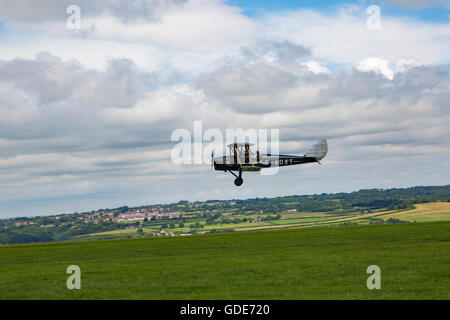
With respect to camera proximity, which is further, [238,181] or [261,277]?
[238,181]

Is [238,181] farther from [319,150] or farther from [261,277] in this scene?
[261,277]

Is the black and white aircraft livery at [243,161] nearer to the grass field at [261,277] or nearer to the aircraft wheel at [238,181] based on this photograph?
the aircraft wheel at [238,181]

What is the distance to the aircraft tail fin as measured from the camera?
216ft

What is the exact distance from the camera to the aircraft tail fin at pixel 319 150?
216ft

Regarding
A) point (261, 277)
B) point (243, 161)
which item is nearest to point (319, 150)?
point (243, 161)

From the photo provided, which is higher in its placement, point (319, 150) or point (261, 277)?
point (319, 150)

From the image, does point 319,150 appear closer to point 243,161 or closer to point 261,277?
point 243,161

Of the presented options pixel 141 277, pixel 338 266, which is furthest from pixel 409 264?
pixel 141 277

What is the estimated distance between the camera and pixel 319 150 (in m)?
66.3

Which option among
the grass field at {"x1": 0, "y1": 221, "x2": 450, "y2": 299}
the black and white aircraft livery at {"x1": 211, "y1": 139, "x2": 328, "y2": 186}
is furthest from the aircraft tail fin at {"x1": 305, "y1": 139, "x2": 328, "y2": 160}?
the grass field at {"x1": 0, "y1": 221, "x2": 450, "y2": 299}

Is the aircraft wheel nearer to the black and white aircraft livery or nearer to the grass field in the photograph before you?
the black and white aircraft livery

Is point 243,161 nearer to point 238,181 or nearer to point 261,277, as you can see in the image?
point 238,181

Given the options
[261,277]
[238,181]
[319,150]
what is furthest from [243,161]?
[261,277]

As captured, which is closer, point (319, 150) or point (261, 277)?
point (261, 277)
